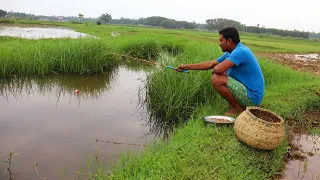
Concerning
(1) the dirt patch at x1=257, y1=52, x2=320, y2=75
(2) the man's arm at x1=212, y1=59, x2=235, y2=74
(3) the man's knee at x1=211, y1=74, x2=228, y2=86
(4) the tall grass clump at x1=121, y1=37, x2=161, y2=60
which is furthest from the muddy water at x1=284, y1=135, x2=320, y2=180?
(4) the tall grass clump at x1=121, y1=37, x2=161, y2=60

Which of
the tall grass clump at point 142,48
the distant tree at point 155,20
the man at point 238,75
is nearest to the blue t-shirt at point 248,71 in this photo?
the man at point 238,75

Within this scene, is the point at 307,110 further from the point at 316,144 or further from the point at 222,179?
the point at 222,179

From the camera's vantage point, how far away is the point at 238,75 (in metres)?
3.83

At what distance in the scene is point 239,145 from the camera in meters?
3.07

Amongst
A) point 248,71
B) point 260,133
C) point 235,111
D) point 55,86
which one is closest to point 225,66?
point 248,71

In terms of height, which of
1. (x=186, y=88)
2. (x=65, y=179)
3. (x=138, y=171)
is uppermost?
(x=186, y=88)

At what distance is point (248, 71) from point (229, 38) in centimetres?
55

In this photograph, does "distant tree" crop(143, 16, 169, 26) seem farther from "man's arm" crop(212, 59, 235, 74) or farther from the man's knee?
"man's arm" crop(212, 59, 235, 74)

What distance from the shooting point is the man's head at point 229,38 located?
3607 millimetres

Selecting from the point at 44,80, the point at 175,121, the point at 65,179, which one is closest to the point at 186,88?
the point at 175,121

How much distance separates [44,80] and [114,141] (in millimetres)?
3561

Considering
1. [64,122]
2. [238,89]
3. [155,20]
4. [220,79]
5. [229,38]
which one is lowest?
[64,122]

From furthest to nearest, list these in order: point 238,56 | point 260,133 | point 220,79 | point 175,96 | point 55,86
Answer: point 55,86
point 175,96
point 220,79
point 238,56
point 260,133

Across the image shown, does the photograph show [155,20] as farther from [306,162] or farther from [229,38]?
[306,162]
